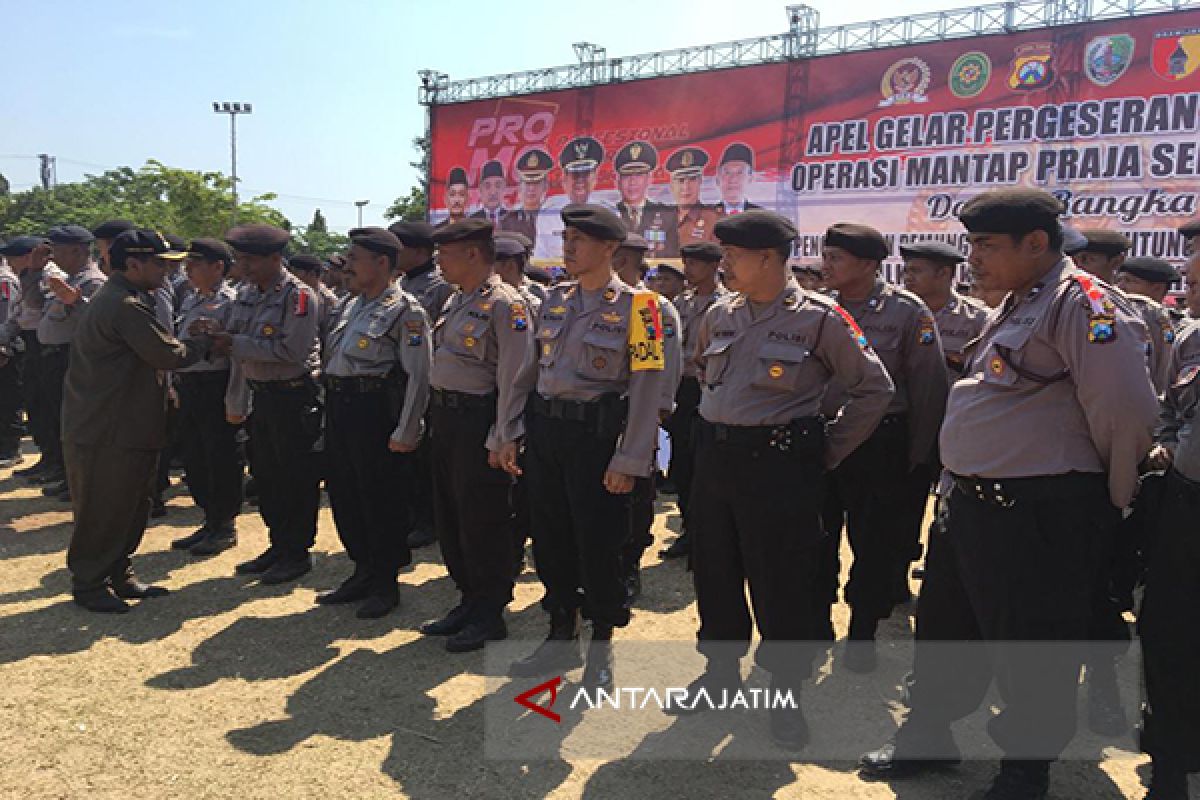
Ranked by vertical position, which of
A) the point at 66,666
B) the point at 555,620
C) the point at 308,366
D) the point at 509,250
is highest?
the point at 509,250

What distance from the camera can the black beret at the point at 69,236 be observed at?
725cm

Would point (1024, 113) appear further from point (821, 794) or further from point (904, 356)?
point (821, 794)

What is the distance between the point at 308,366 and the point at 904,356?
3651 mm

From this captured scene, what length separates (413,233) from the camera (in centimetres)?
536

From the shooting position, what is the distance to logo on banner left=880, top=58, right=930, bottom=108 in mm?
14141


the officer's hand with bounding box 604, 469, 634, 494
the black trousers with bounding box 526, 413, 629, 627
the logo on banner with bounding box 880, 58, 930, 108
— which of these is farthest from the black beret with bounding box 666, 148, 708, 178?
the officer's hand with bounding box 604, 469, 634, 494

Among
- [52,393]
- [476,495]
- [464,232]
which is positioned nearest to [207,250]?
[464,232]

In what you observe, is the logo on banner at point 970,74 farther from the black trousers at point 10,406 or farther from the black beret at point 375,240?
the black trousers at point 10,406

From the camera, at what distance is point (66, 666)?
393cm

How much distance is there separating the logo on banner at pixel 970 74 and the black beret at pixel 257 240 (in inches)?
492

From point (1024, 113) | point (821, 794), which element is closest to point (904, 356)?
point (821, 794)

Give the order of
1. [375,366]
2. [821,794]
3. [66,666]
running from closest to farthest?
[821,794], [66,666], [375,366]

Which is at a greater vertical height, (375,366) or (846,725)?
(375,366)

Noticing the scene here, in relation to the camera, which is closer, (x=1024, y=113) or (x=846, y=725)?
(x=846, y=725)
